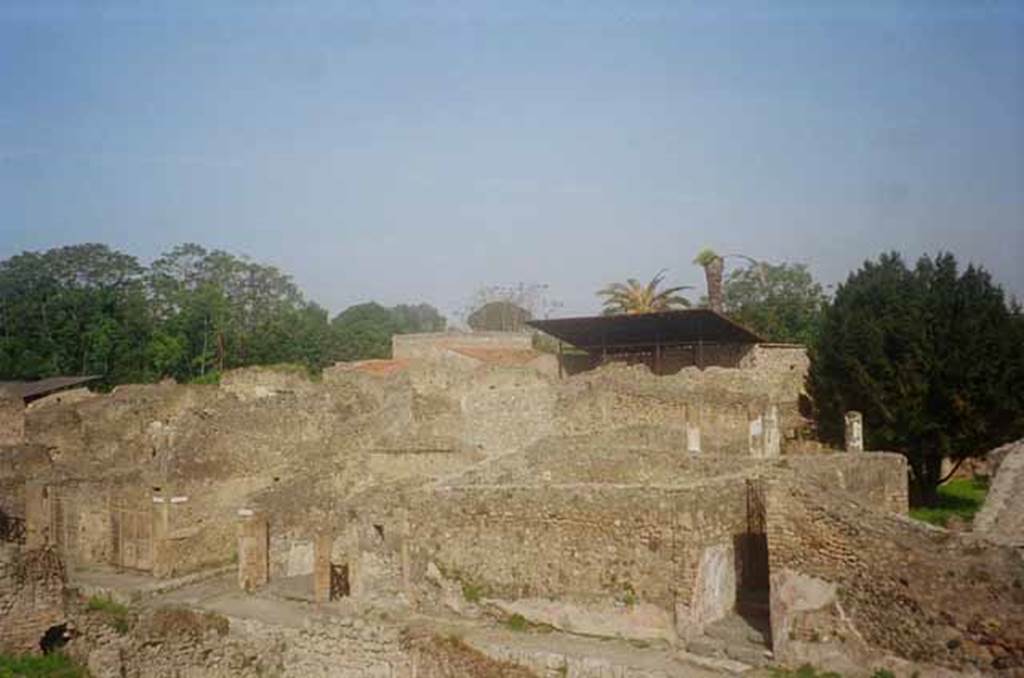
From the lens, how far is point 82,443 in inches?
1072

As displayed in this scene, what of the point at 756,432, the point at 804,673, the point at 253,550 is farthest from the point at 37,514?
the point at 804,673

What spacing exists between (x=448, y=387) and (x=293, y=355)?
34.0 meters

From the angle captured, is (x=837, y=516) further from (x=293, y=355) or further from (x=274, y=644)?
(x=293, y=355)

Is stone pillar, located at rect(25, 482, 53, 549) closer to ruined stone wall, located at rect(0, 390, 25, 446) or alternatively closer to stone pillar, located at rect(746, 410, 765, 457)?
ruined stone wall, located at rect(0, 390, 25, 446)

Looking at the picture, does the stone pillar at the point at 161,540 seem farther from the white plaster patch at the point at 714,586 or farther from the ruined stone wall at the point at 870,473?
the ruined stone wall at the point at 870,473

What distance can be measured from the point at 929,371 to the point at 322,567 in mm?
14073

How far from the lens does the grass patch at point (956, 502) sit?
1727 cm

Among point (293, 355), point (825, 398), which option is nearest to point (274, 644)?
point (825, 398)

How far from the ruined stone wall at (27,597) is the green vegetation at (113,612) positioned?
795 mm

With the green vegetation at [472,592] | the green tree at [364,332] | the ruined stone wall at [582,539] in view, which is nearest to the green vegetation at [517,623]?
the ruined stone wall at [582,539]

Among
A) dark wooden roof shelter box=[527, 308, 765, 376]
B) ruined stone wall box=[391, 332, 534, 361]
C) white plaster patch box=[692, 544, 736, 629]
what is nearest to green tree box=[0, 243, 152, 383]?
ruined stone wall box=[391, 332, 534, 361]

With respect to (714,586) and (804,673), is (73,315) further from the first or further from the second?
(804,673)

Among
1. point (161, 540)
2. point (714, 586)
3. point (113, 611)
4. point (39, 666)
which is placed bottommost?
point (39, 666)

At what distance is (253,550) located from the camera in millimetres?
17344
